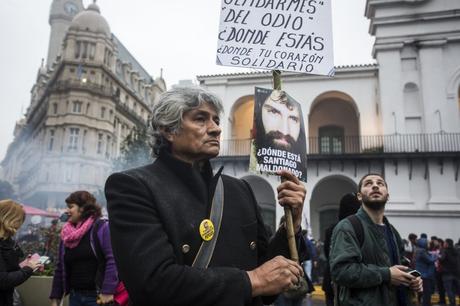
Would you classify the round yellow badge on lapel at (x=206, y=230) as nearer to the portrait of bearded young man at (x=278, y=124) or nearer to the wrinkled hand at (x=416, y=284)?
the portrait of bearded young man at (x=278, y=124)

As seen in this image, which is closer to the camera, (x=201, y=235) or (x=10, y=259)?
(x=201, y=235)

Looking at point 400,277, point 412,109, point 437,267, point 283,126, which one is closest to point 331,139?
point 412,109

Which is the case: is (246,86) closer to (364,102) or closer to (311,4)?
(364,102)

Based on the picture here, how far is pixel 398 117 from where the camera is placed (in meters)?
20.0

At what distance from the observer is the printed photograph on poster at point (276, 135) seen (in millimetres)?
2254

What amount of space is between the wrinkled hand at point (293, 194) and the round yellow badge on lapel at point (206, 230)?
42 cm

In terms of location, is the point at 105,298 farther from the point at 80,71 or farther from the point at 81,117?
the point at 80,71

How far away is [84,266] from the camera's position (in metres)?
4.40

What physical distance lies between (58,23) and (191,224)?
76474 millimetres

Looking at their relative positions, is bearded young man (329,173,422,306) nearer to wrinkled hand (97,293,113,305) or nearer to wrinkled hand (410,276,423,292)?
wrinkled hand (410,276,423,292)

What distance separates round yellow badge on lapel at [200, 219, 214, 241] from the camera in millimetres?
1902

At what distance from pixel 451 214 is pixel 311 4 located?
18540 millimetres

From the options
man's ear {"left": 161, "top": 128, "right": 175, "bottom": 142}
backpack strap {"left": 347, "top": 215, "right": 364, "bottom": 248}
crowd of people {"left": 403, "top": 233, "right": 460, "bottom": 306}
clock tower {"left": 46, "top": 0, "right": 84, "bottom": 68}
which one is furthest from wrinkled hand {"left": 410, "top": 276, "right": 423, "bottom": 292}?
clock tower {"left": 46, "top": 0, "right": 84, "bottom": 68}

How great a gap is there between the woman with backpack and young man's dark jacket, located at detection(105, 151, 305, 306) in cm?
261
